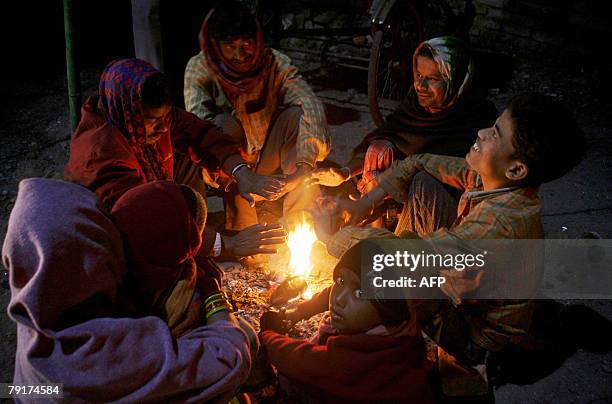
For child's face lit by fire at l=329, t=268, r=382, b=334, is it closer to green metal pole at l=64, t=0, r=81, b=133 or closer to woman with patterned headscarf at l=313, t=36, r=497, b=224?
woman with patterned headscarf at l=313, t=36, r=497, b=224

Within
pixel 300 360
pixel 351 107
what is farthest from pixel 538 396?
pixel 351 107

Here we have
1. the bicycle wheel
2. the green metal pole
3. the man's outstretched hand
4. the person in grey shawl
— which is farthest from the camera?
the bicycle wheel

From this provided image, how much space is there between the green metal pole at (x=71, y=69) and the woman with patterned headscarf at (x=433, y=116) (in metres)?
1.98

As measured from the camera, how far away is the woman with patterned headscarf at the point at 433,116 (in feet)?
11.2

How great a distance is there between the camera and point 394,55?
5.90 metres

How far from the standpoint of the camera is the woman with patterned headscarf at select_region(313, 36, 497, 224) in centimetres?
340

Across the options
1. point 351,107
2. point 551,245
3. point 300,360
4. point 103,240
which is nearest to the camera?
point 103,240

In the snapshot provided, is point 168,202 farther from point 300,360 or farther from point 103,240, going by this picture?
point 300,360

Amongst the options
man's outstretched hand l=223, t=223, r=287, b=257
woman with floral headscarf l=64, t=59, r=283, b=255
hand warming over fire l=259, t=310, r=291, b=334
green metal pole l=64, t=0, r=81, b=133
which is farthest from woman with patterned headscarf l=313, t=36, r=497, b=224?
green metal pole l=64, t=0, r=81, b=133

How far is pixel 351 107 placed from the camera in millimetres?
6488

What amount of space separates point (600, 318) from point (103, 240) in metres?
3.24

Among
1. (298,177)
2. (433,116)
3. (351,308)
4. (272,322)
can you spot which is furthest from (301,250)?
(433,116)

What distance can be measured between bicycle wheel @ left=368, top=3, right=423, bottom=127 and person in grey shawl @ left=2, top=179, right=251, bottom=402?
162 inches

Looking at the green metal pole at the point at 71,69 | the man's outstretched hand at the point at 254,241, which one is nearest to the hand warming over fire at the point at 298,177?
the man's outstretched hand at the point at 254,241
